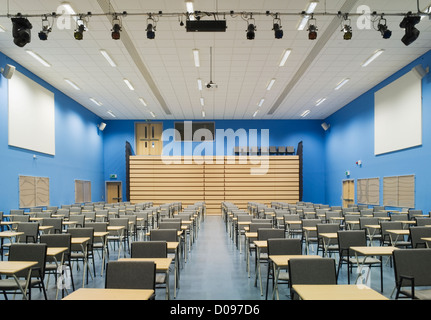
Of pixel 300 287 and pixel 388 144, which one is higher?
pixel 388 144

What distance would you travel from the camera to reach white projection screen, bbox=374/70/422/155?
12.3 meters

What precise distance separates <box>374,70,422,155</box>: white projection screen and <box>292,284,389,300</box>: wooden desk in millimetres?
11158

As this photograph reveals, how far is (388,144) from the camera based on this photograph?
14336mm

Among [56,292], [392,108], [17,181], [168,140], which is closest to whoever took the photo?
[56,292]

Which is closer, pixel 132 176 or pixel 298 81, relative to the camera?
pixel 298 81

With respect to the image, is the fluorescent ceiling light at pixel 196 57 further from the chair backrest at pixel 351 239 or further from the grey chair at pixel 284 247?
the grey chair at pixel 284 247

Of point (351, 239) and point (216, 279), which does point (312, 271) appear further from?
point (216, 279)

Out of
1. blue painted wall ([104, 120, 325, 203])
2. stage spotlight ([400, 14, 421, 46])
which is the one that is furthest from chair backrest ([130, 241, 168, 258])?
blue painted wall ([104, 120, 325, 203])

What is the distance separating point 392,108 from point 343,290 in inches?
521

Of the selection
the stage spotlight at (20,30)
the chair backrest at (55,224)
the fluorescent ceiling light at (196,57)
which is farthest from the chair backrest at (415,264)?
the fluorescent ceiling light at (196,57)

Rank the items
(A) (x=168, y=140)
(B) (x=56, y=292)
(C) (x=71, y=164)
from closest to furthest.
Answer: (B) (x=56, y=292)
(C) (x=71, y=164)
(A) (x=168, y=140)

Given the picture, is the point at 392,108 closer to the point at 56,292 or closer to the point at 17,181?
the point at 56,292

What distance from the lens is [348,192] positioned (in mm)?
18781
